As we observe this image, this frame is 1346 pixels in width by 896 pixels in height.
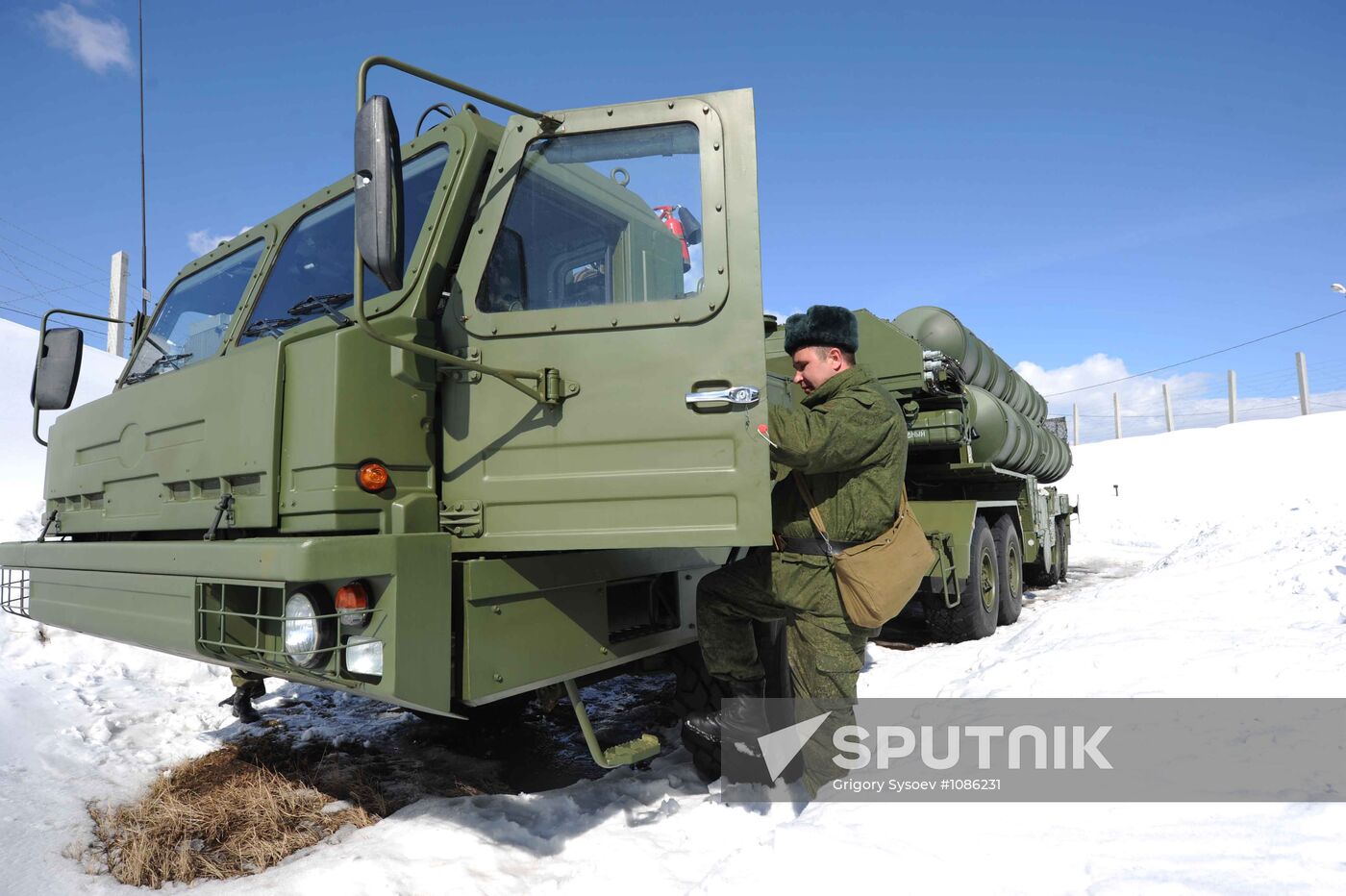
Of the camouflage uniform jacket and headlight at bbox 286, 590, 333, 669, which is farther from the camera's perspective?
the camouflage uniform jacket

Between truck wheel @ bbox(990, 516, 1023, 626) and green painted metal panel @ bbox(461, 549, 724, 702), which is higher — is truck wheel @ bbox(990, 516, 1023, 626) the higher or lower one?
the lower one

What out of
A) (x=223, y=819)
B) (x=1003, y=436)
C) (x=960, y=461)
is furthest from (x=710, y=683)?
(x=1003, y=436)

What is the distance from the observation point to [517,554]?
2.50 metres

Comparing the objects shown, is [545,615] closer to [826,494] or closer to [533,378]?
[533,378]

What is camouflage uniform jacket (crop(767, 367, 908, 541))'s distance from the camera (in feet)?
8.18

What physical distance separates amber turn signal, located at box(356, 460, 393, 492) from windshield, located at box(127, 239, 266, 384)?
5.14ft

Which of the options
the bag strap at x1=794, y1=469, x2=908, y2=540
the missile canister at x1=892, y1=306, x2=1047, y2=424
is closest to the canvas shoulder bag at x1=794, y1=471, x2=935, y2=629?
the bag strap at x1=794, y1=469, x2=908, y2=540

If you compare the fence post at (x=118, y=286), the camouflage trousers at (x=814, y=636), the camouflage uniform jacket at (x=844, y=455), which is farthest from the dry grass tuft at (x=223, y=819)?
the fence post at (x=118, y=286)

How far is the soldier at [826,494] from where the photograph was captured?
253 cm

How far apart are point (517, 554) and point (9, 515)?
237 inches

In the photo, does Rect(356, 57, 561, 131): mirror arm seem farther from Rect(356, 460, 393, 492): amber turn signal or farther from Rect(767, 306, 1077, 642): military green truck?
Rect(767, 306, 1077, 642): military green truck

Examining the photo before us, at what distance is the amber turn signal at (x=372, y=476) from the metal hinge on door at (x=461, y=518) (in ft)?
0.69

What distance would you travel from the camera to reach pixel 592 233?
2.77m

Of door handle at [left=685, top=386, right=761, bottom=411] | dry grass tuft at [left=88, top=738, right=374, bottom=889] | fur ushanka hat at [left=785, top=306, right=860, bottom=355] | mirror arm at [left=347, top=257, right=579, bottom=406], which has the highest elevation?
fur ushanka hat at [left=785, top=306, right=860, bottom=355]
